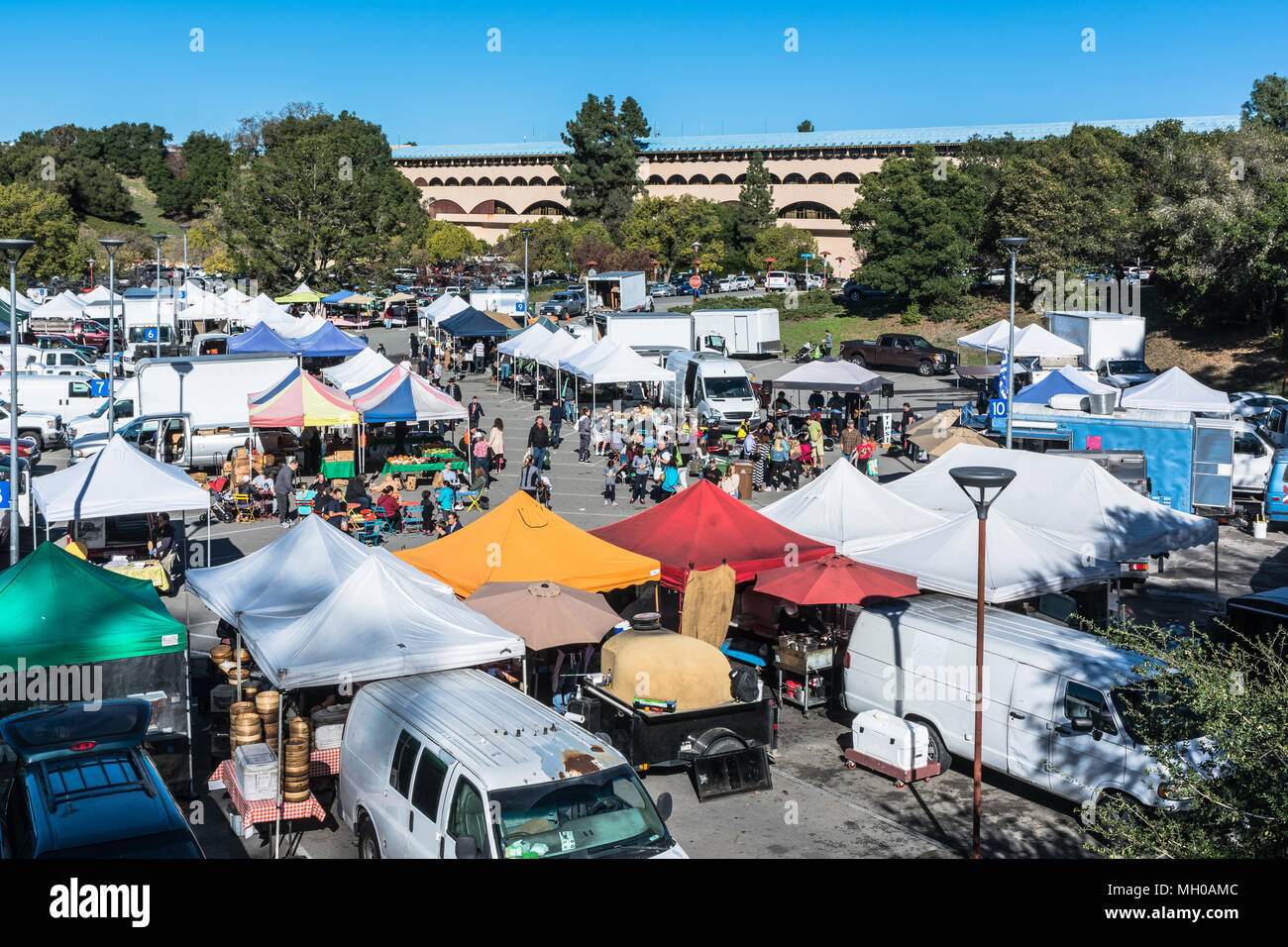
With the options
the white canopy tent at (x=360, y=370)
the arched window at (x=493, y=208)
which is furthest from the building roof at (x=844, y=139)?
the white canopy tent at (x=360, y=370)

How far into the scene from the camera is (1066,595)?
15.7m

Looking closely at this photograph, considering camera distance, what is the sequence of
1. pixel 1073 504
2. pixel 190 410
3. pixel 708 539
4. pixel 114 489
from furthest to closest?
pixel 190 410 < pixel 114 489 < pixel 1073 504 < pixel 708 539

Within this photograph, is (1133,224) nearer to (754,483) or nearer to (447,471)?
(754,483)

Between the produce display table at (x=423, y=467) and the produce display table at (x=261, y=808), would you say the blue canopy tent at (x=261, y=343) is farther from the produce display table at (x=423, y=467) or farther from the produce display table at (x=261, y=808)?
the produce display table at (x=261, y=808)

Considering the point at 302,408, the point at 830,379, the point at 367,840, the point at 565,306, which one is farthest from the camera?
the point at 565,306

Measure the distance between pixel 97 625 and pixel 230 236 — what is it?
182 feet

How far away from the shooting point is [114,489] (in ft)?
56.9

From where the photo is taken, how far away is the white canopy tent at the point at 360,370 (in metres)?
29.2

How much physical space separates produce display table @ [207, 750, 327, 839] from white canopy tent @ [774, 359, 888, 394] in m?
20.5

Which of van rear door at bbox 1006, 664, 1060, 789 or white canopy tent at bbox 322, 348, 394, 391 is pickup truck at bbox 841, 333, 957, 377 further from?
van rear door at bbox 1006, 664, 1060, 789

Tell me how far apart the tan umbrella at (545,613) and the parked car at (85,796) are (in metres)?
4.18

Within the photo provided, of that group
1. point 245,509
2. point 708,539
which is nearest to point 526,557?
point 708,539

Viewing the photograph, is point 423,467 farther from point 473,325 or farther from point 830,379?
point 473,325

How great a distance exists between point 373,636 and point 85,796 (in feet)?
11.8
